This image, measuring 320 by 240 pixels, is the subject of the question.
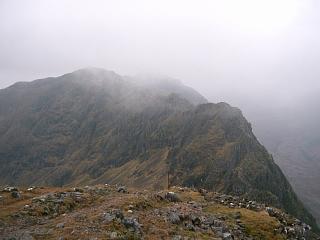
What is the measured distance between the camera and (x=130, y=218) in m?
38.9

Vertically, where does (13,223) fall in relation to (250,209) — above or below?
above

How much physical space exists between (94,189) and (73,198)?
9.24m

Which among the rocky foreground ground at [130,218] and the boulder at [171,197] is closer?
the rocky foreground ground at [130,218]

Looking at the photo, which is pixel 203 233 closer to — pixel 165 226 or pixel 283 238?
pixel 165 226

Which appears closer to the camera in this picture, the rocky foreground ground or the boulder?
the rocky foreground ground

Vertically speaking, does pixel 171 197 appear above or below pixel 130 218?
below

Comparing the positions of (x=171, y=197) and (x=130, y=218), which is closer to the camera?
(x=130, y=218)

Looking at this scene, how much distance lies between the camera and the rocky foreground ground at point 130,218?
1404 inches

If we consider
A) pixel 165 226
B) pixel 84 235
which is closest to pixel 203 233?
pixel 165 226

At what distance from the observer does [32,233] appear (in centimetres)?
3447

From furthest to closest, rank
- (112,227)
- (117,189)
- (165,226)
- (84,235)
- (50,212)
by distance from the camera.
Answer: (117,189)
(50,212)
(165,226)
(112,227)
(84,235)

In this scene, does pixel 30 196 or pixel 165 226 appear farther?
pixel 30 196

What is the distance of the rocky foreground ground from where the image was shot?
35656 millimetres

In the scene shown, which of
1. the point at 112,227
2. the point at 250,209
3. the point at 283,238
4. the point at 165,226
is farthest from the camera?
the point at 250,209
